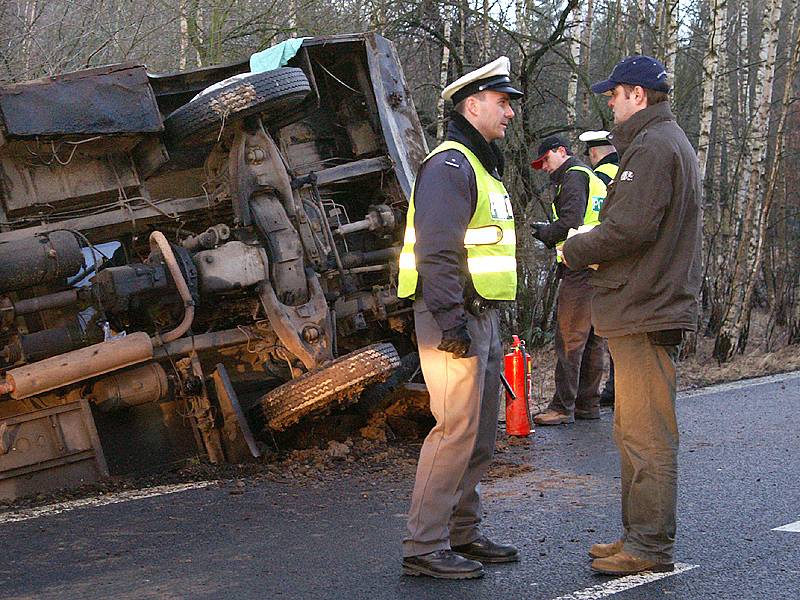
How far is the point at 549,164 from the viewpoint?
26.6 feet

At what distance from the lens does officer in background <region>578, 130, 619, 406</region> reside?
837cm

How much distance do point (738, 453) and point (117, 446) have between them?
11.3 feet

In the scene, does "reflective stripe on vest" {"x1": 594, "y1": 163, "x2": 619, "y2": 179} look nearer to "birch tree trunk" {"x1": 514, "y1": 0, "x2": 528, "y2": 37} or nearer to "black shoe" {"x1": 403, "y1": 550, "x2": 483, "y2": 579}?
"black shoe" {"x1": 403, "y1": 550, "x2": 483, "y2": 579}

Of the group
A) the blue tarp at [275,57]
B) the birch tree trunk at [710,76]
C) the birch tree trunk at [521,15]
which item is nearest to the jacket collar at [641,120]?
the blue tarp at [275,57]

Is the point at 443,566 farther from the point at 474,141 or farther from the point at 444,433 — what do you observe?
the point at 474,141

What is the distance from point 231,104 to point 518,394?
255 cm

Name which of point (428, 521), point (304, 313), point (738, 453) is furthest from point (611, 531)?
point (304, 313)

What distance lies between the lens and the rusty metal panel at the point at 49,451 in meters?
5.79

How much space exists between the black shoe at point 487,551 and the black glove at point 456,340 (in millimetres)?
775

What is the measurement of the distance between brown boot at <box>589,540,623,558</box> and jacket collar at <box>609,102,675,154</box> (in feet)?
4.84

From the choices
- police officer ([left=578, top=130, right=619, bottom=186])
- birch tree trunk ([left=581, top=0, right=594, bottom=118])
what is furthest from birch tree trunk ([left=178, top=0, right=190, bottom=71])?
police officer ([left=578, top=130, right=619, bottom=186])

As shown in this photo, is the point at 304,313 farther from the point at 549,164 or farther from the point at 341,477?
the point at 549,164

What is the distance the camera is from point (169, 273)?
6.31m

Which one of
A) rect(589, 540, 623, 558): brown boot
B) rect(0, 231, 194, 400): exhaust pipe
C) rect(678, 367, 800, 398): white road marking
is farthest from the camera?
rect(678, 367, 800, 398): white road marking
